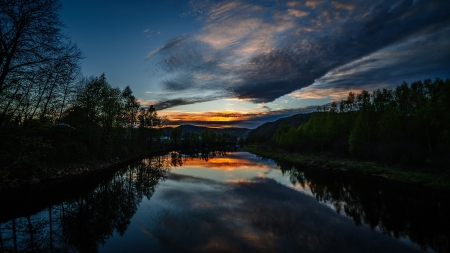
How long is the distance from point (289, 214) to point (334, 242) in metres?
3.84

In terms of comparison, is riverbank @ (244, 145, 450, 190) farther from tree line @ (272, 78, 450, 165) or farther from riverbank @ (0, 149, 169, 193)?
riverbank @ (0, 149, 169, 193)

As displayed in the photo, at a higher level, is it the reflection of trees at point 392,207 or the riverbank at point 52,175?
the riverbank at point 52,175

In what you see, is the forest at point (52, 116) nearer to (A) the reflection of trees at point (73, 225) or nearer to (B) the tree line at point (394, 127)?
(A) the reflection of trees at point (73, 225)

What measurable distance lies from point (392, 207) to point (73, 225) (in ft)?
69.5

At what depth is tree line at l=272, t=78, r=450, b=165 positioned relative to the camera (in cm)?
2694

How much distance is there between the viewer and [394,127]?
34594 millimetres

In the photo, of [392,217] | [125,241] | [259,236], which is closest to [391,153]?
[392,217]

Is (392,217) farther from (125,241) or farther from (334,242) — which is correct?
(125,241)

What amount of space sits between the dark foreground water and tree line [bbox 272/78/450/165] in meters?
11.5

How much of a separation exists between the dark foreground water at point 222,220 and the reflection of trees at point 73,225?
5 cm

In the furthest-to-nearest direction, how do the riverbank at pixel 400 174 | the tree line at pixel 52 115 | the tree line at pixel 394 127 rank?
the tree line at pixel 394 127, the riverbank at pixel 400 174, the tree line at pixel 52 115

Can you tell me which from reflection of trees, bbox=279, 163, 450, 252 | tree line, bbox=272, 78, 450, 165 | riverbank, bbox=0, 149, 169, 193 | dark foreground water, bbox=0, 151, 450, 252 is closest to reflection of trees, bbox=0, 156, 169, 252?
dark foreground water, bbox=0, 151, 450, 252

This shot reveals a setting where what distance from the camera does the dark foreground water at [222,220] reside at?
9.36 m

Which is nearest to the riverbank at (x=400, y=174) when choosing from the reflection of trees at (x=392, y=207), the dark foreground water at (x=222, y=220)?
the reflection of trees at (x=392, y=207)
